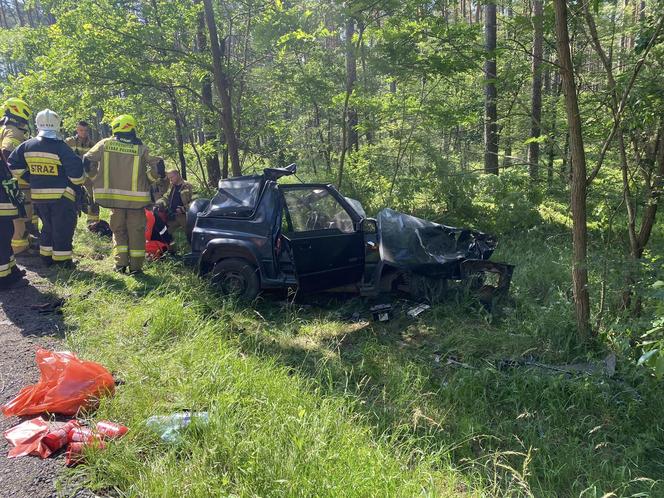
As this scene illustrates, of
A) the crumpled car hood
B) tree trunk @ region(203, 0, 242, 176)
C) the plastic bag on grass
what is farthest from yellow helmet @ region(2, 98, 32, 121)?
the plastic bag on grass

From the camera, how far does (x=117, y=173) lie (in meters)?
6.09

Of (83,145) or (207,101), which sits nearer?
(83,145)

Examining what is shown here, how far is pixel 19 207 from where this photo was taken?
19.0ft

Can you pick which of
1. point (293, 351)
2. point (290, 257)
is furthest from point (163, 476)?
point (290, 257)

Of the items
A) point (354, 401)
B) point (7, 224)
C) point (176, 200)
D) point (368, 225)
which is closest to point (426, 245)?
point (368, 225)

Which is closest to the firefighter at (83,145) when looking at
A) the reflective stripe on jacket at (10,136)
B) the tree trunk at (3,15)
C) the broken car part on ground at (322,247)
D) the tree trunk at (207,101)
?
the reflective stripe on jacket at (10,136)

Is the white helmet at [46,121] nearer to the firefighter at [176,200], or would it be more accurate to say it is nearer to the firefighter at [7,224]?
the firefighter at [7,224]

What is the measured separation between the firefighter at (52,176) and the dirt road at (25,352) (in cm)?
60

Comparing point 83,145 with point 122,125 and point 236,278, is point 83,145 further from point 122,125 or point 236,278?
point 236,278

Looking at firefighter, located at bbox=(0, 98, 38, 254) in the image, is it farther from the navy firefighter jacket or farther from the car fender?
the car fender

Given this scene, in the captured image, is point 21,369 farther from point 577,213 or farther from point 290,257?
point 577,213

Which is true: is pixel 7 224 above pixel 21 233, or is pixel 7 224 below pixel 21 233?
above

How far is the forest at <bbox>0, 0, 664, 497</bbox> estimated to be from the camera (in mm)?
Result: 2510

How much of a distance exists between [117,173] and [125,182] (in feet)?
0.50
